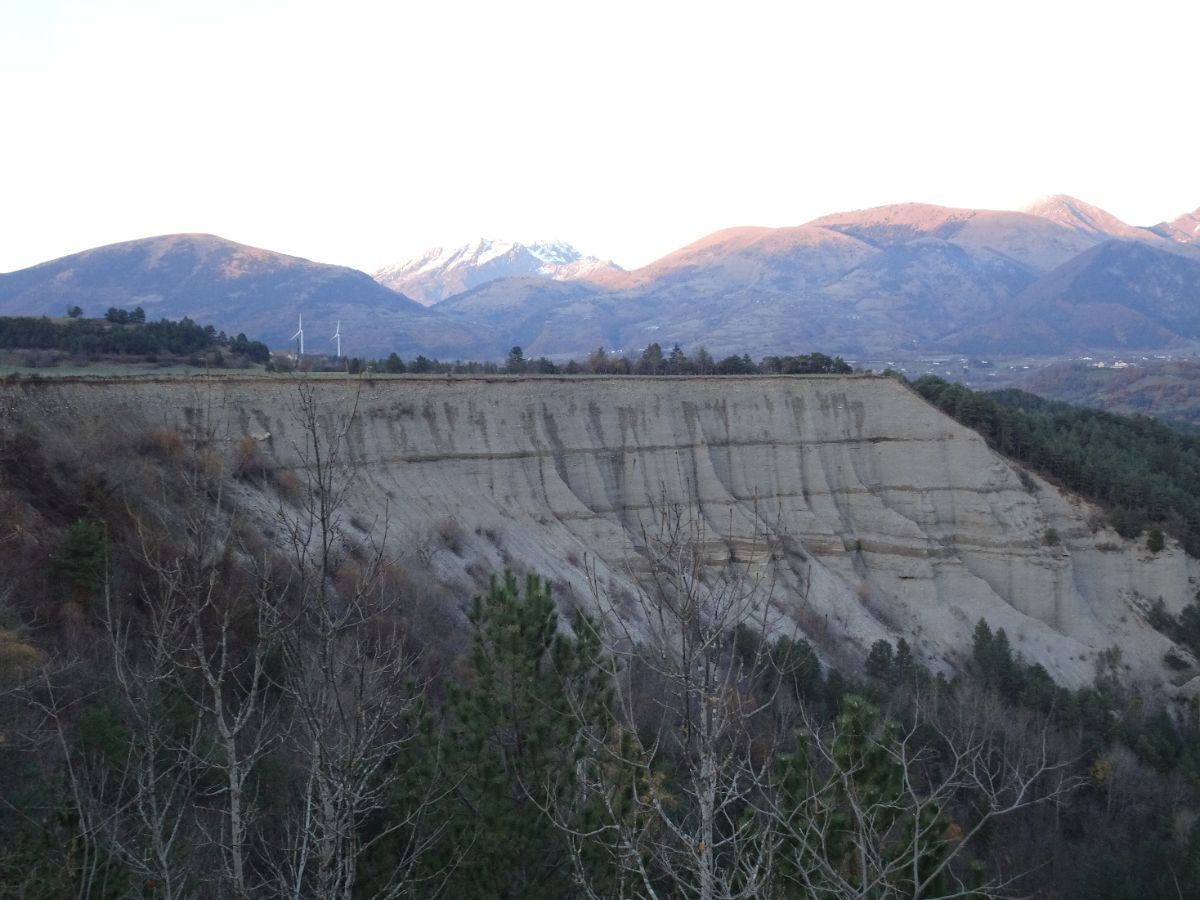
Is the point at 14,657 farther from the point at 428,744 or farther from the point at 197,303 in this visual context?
the point at 197,303

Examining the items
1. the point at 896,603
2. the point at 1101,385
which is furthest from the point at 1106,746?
the point at 1101,385

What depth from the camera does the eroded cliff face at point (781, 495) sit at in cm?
3709

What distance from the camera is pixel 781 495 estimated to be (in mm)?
36594

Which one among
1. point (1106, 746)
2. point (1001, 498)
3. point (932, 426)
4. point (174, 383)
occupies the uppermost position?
point (174, 383)

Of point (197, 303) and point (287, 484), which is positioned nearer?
point (287, 484)

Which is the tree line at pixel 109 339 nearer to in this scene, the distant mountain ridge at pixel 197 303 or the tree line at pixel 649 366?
the tree line at pixel 649 366

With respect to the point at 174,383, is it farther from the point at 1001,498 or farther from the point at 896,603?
the point at 1001,498

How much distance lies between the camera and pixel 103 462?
90.7 feet

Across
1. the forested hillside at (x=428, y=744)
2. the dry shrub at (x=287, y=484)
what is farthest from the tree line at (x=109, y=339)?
the forested hillside at (x=428, y=744)

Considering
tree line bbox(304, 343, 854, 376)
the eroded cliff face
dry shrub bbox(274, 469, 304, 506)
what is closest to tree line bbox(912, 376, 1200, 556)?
the eroded cliff face

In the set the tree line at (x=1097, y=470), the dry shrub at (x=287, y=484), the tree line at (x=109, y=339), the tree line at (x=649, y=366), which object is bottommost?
the tree line at (x=1097, y=470)

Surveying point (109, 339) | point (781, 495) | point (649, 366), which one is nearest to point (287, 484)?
point (109, 339)

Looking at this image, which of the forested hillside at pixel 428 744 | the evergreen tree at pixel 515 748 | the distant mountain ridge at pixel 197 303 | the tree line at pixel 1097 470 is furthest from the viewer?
the distant mountain ridge at pixel 197 303

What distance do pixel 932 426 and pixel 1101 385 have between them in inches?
4798
